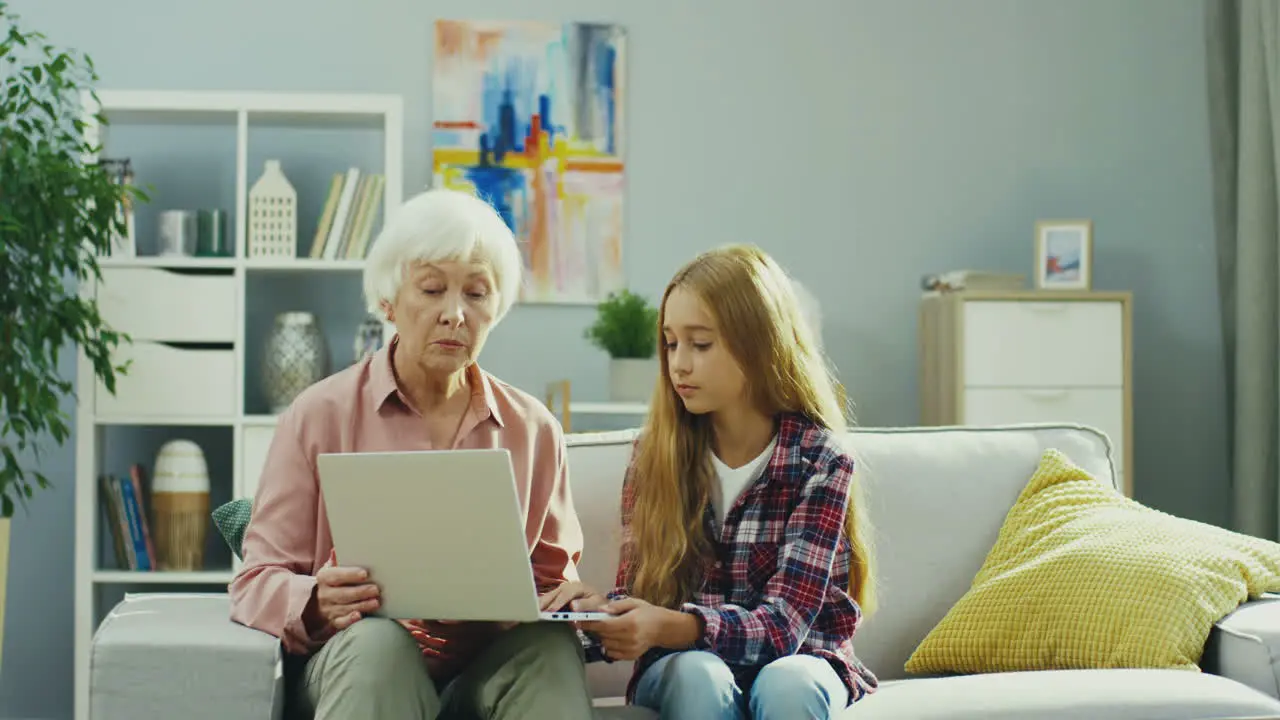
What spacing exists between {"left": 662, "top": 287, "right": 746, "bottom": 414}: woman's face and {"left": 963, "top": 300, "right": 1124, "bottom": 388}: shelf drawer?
2.06 metres

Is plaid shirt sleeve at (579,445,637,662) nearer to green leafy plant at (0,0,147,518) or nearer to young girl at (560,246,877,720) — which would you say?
young girl at (560,246,877,720)

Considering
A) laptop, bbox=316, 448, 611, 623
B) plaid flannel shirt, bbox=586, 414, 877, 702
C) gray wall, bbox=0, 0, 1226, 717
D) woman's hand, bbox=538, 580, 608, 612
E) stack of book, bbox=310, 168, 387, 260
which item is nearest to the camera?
laptop, bbox=316, 448, 611, 623

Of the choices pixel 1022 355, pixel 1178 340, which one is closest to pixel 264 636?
pixel 1022 355

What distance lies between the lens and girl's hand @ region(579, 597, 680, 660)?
1814mm

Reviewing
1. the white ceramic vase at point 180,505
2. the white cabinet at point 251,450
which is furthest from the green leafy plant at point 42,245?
the white cabinet at point 251,450

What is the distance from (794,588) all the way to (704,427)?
31 centimetres

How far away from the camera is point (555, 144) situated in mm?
4375

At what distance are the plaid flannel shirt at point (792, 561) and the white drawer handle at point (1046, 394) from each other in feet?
6.79

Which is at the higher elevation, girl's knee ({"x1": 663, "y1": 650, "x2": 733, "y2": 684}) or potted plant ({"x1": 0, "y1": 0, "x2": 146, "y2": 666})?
potted plant ({"x1": 0, "y1": 0, "x2": 146, "y2": 666})

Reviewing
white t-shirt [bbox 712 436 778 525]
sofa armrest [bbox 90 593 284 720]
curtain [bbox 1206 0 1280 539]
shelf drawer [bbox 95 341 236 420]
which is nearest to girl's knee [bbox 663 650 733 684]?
white t-shirt [bbox 712 436 778 525]

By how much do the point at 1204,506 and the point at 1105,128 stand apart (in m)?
1.20

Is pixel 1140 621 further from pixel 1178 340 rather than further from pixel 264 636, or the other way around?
pixel 1178 340

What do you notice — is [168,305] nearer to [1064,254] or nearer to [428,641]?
[428,641]

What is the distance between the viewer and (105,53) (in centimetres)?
423
